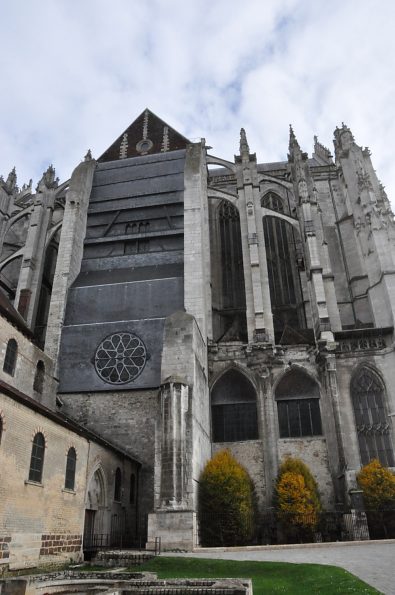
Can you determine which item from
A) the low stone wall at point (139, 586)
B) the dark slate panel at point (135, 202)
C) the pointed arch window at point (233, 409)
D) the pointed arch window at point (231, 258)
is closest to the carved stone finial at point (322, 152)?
the pointed arch window at point (231, 258)

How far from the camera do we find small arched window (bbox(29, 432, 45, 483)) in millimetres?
11898

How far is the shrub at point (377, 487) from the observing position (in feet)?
58.4

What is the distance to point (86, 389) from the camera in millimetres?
20422

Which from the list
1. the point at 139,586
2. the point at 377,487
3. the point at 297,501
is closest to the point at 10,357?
the point at 139,586

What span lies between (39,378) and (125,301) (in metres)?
5.48

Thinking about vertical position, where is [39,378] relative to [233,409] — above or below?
above

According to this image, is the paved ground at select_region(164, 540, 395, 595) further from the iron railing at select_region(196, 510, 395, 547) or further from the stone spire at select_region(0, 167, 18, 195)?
the stone spire at select_region(0, 167, 18, 195)

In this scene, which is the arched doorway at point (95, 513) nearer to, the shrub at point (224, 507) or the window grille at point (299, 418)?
the shrub at point (224, 507)

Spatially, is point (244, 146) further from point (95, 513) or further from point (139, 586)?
point (139, 586)

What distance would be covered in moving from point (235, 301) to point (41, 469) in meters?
19.4

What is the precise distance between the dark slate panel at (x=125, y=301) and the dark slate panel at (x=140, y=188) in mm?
7044

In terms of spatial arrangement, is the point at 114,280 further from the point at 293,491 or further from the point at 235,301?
the point at 293,491

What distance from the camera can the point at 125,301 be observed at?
22.6m

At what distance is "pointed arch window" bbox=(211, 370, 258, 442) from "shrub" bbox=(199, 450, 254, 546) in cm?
412
